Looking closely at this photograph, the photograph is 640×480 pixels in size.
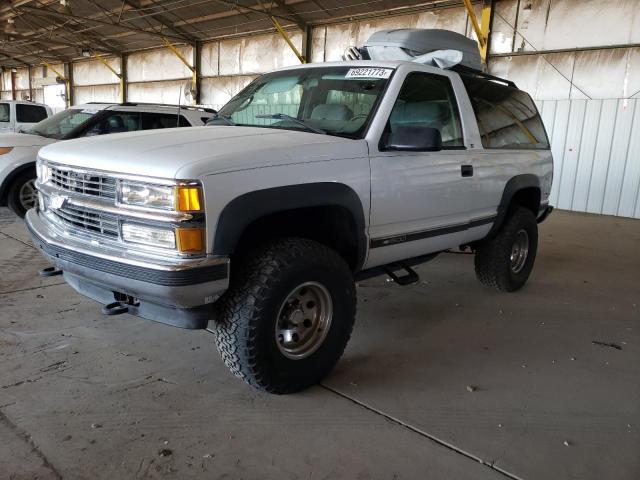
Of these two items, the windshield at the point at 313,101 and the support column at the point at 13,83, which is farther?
the support column at the point at 13,83

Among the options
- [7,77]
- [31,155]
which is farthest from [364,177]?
[7,77]

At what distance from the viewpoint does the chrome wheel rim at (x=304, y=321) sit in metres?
2.82

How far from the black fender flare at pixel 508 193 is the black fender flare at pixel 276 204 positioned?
186cm

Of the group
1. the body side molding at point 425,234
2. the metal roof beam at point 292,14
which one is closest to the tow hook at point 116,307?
the body side molding at point 425,234

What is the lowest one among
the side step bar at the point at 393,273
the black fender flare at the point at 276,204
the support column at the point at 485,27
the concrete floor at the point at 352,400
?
the concrete floor at the point at 352,400

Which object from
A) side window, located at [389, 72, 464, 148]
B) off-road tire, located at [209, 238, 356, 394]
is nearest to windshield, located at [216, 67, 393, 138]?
side window, located at [389, 72, 464, 148]

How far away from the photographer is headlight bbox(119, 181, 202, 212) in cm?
225

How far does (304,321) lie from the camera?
2.94m

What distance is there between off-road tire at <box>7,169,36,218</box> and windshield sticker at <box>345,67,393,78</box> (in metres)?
5.46

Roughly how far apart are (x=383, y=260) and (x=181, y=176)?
1568 millimetres

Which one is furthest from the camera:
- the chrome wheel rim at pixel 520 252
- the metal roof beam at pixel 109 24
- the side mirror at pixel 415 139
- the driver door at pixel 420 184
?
the metal roof beam at pixel 109 24

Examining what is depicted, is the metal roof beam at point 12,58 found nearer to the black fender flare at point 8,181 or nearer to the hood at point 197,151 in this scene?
the black fender flare at point 8,181

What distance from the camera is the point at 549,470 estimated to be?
231 centimetres

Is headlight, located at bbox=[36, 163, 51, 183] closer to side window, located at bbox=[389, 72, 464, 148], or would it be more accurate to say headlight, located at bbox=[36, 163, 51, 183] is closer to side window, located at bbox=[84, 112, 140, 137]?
side window, located at bbox=[389, 72, 464, 148]
